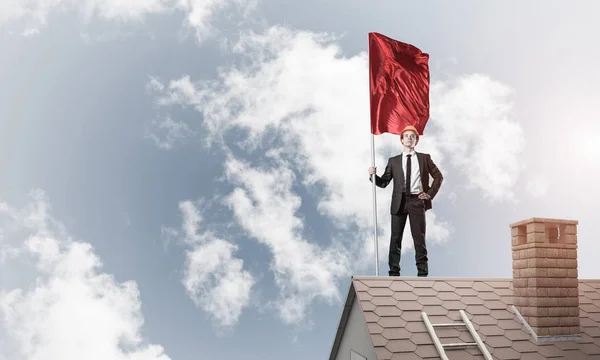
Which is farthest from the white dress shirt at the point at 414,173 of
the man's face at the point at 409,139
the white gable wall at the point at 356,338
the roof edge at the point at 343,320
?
the white gable wall at the point at 356,338

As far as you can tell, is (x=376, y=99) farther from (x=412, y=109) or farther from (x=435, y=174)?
(x=435, y=174)

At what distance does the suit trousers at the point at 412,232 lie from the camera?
367 inches

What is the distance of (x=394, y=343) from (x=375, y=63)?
5715mm

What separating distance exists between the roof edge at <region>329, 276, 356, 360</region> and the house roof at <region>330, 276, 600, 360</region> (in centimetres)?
2

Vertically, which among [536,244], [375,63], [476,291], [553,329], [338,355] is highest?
[375,63]

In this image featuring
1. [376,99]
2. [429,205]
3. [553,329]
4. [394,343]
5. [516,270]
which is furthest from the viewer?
[376,99]

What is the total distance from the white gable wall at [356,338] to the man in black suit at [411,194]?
1490mm

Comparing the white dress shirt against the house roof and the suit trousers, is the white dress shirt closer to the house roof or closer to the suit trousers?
the suit trousers

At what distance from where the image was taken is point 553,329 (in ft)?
26.6

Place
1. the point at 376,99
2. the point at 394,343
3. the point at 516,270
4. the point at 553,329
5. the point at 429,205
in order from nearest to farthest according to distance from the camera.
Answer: the point at 394,343 → the point at 553,329 → the point at 516,270 → the point at 429,205 → the point at 376,99

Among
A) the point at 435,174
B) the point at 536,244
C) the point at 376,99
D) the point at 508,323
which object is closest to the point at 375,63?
the point at 376,99

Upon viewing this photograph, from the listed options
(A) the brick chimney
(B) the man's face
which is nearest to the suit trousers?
(B) the man's face

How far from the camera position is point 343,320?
27.8 ft

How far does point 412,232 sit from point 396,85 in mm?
3102
